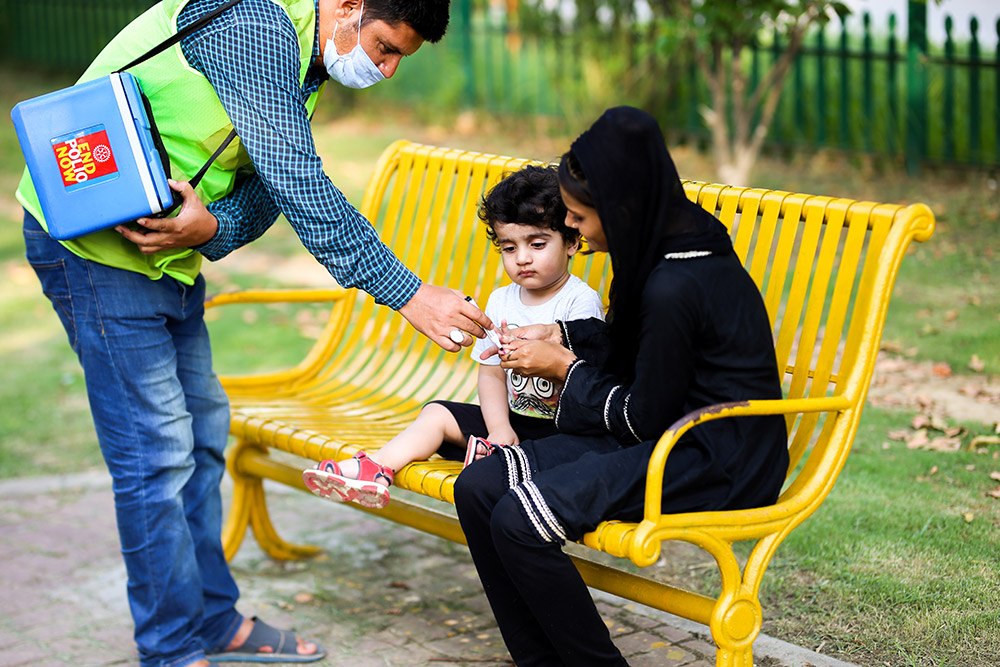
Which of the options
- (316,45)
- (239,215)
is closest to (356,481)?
(239,215)

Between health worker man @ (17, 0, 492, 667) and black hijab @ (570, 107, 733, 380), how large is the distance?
48 centimetres

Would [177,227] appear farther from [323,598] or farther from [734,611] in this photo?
[734,611]

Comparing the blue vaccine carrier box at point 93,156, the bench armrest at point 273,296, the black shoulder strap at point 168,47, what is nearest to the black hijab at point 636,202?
the black shoulder strap at point 168,47

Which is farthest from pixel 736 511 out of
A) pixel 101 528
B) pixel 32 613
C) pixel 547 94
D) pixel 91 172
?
pixel 547 94

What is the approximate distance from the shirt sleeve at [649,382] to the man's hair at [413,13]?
0.97 meters

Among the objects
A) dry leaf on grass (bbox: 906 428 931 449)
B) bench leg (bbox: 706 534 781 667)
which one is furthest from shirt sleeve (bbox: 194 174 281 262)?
dry leaf on grass (bbox: 906 428 931 449)

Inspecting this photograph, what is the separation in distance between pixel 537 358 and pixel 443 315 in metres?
0.29

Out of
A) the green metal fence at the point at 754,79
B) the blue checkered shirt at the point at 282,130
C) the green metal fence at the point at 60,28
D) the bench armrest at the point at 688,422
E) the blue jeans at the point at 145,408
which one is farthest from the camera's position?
the green metal fence at the point at 60,28

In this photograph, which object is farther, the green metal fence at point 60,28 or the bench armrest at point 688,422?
the green metal fence at point 60,28

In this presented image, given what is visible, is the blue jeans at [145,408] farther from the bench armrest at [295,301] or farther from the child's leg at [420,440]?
the bench armrest at [295,301]

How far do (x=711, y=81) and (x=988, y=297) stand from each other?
3057mm

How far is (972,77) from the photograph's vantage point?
8.27 meters

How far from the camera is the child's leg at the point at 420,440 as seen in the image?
3.39m

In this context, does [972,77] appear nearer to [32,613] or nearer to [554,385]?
[554,385]
